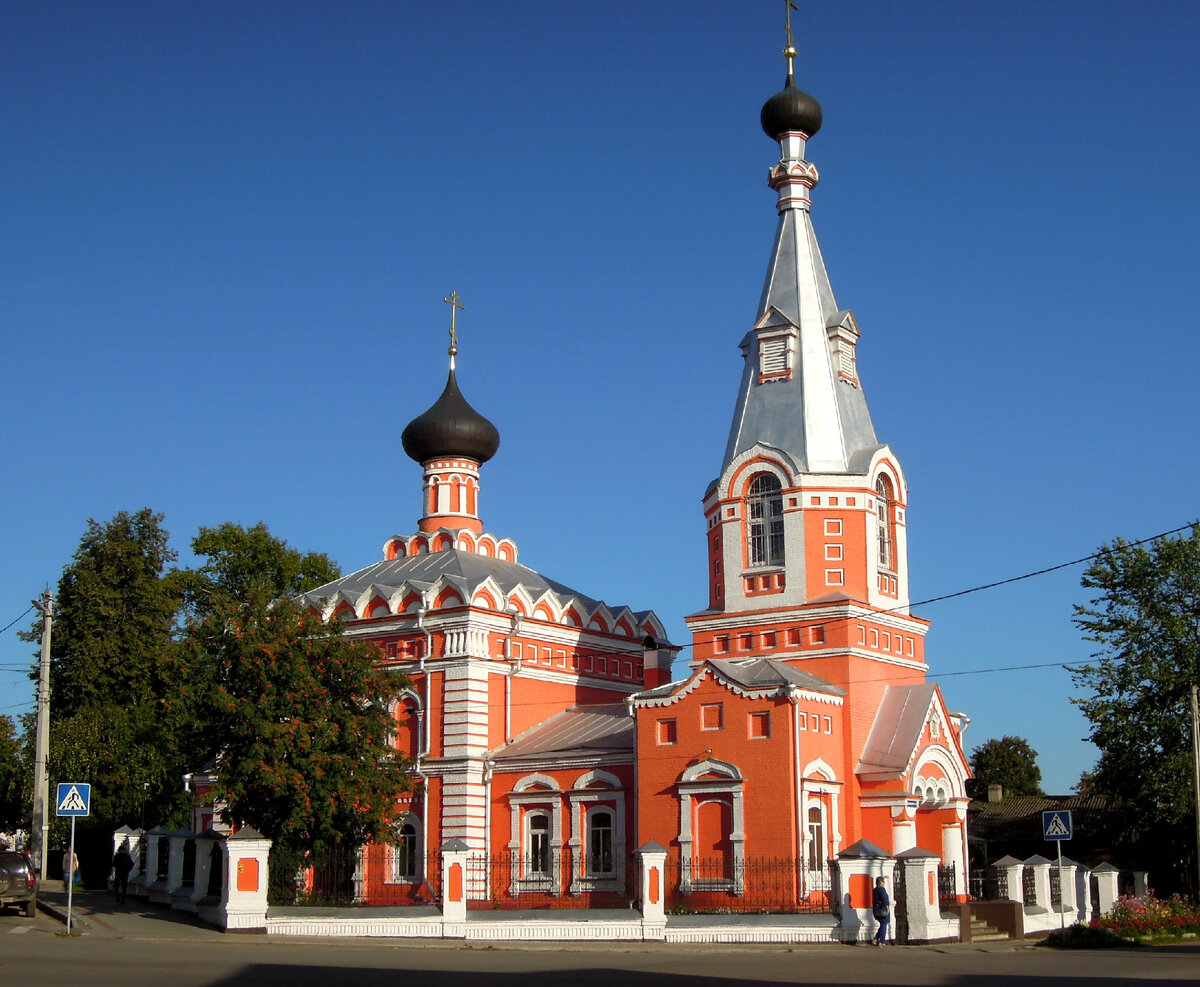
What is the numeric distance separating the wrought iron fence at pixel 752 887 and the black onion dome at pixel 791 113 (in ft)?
52.5

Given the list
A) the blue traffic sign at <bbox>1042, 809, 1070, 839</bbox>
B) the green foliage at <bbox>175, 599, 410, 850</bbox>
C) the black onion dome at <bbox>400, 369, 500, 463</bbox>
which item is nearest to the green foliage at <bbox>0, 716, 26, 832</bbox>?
the black onion dome at <bbox>400, 369, 500, 463</bbox>

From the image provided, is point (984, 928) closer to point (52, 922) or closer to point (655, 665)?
point (655, 665)

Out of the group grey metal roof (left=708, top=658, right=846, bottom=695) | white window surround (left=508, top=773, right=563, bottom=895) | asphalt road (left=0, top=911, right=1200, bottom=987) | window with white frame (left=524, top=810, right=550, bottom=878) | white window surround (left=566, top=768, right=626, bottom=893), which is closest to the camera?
asphalt road (left=0, top=911, right=1200, bottom=987)

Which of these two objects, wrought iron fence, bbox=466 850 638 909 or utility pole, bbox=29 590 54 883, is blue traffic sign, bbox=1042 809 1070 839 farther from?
utility pole, bbox=29 590 54 883

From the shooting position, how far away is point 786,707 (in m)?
24.4

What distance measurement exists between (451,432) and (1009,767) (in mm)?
34670

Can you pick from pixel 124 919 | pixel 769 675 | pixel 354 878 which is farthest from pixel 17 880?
pixel 769 675

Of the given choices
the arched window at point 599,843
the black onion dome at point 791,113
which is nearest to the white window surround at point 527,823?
the arched window at point 599,843

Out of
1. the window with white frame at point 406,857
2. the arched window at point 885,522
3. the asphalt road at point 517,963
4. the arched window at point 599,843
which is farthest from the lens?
the arched window at point 885,522

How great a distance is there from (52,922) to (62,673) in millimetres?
15316

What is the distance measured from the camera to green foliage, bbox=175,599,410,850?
2336cm

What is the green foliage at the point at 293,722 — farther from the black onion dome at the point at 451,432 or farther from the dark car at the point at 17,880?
the black onion dome at the point at 451,432

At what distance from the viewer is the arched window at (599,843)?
26547 mm

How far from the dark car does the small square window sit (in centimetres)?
1139
